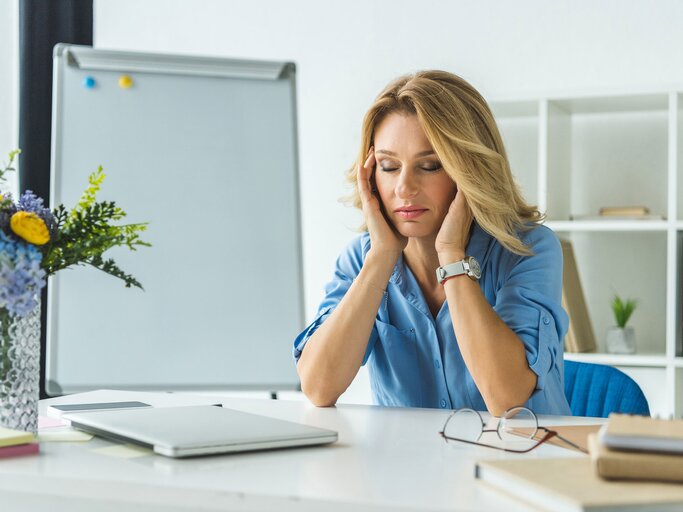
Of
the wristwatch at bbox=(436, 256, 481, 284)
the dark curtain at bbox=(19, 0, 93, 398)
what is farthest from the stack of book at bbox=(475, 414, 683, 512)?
the dark curtain at bbox=(19, 0, 93, 398)

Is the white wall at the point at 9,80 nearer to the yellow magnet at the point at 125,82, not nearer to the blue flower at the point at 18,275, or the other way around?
the yellow magnet at the point at 125,82

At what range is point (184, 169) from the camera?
2.69 metres

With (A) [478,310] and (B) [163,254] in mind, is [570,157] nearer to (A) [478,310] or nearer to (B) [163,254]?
(B) [163,254]

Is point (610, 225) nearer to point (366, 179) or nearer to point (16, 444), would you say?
point (366, 179)

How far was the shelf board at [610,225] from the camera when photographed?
2.60 metres

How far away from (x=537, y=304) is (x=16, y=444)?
2.98 ft

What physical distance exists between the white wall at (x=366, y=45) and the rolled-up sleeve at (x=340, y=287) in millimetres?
1193

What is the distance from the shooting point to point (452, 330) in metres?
1.64

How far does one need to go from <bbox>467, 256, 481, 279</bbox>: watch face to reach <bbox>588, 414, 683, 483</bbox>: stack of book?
717 millimetres

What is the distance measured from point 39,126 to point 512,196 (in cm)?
195

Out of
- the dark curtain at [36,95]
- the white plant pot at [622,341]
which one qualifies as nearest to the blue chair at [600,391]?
the white plant pot at [622,341]

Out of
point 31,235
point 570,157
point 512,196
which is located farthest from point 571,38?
point 31,235

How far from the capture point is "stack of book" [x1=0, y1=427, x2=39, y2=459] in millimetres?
1030

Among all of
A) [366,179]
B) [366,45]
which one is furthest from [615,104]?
[366,179]
